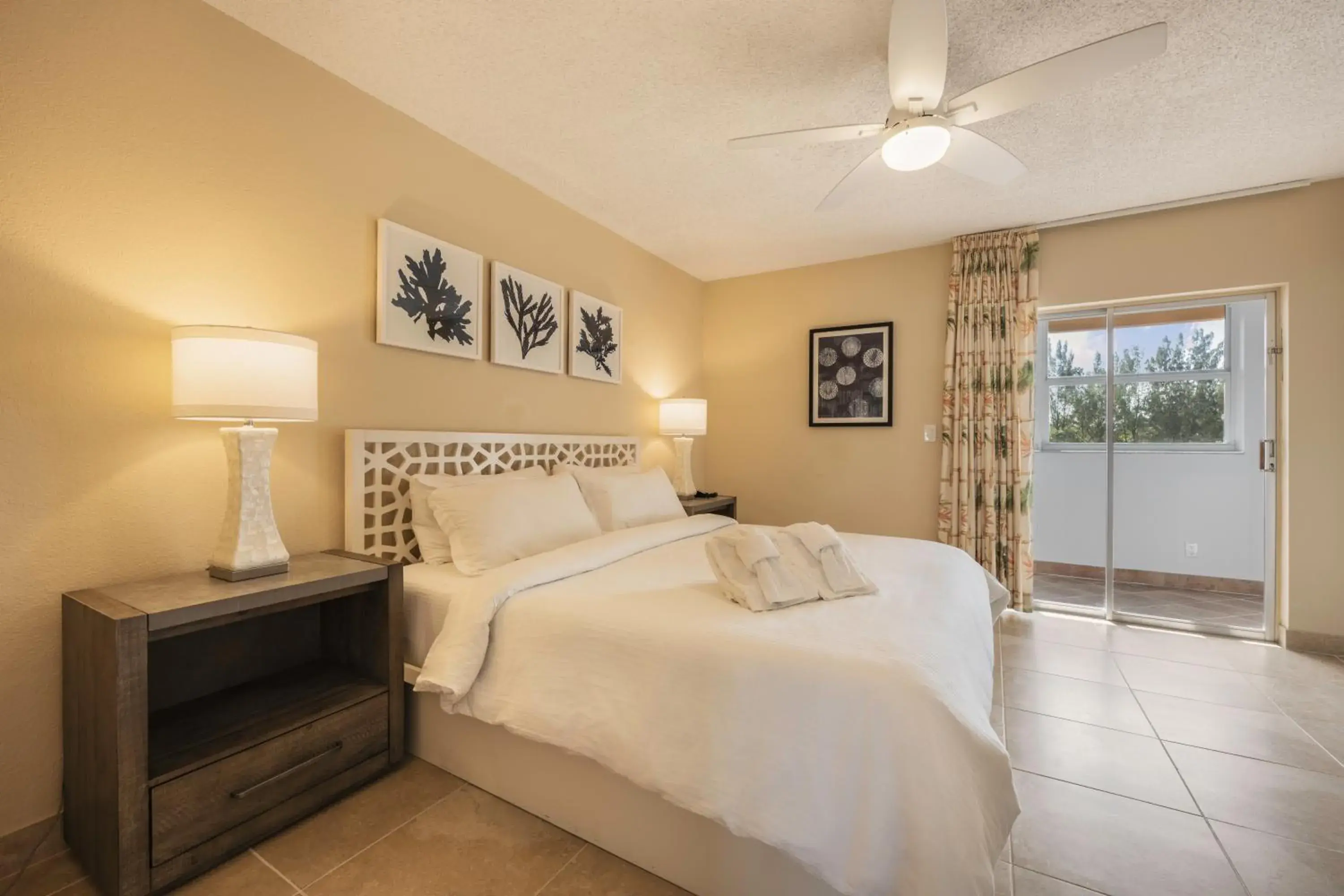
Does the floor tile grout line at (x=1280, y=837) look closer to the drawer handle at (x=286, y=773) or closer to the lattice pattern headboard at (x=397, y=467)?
the drawer handle at (x=286, y=773)

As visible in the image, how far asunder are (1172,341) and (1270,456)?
2.77 feet

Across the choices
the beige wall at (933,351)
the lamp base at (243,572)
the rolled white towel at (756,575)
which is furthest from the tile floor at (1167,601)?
the lamp base at (243,572)

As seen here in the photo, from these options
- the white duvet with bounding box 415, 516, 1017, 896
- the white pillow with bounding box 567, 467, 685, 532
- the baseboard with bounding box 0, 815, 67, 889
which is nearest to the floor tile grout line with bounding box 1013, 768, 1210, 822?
the white duvet with bounding box 415, 516, 1017, 896

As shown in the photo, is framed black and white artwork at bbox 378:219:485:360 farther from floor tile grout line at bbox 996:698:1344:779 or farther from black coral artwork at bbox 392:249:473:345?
floor tile grout line at bbox 996:698:1344:779

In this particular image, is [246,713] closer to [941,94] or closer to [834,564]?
[834,564]

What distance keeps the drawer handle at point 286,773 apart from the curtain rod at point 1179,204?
4.57 m

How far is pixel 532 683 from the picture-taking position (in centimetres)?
156

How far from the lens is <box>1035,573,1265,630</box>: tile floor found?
339cm

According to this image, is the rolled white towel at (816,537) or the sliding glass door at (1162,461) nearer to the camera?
the rolled white towel at (816,537)

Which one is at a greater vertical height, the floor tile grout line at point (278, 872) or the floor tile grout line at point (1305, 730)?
the floor tile grout line at point (1305, 730)

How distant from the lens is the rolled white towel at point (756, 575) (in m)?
1.61

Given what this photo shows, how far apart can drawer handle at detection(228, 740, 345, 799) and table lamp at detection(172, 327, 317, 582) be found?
56 centimetres

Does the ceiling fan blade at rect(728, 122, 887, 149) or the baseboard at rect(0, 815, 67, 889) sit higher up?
the ceiling fan blade at rect(728, 122, 887, 149)

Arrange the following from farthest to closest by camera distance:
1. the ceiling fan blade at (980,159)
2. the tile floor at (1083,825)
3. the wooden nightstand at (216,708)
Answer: the ceiling fan blade at (980,159), the tile floor at (1083,825), the wooden nightstand at (216,708)
